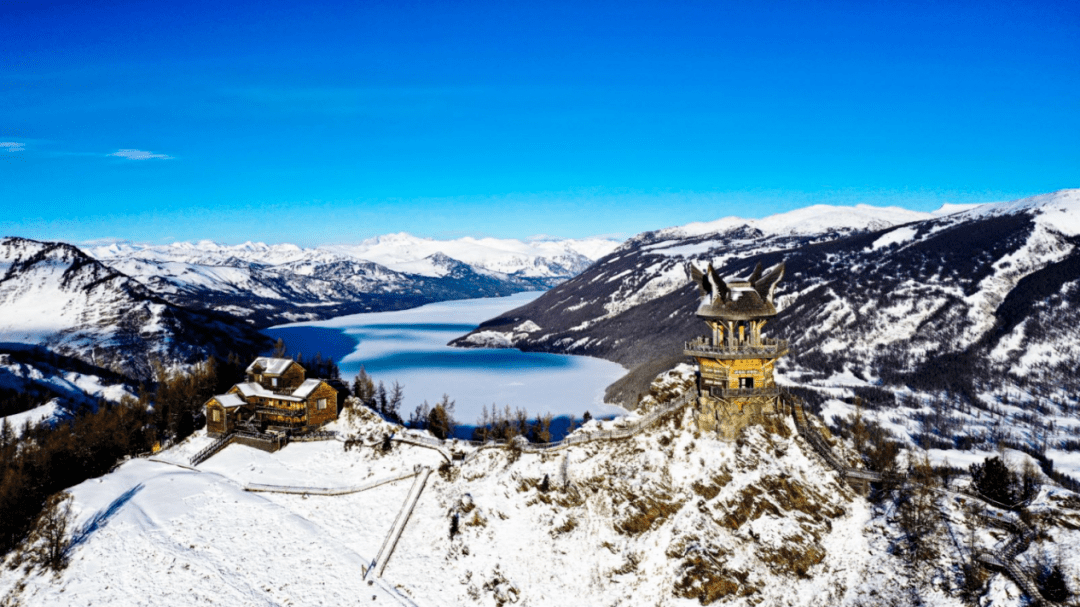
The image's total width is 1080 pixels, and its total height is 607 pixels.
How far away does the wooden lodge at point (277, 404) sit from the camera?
222ft

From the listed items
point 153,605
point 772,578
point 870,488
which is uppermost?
point 870,488

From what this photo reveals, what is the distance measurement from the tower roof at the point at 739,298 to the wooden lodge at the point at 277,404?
135 ft

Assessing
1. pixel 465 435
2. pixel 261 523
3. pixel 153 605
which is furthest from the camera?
pixel 465 435

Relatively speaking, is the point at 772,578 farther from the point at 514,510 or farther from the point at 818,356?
the point at 818,356

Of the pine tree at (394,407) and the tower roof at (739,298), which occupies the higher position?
the tower roof at (739,298)

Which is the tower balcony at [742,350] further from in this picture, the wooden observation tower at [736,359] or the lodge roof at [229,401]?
the lodge roof at [229,401]

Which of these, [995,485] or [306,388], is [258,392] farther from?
[995,485]

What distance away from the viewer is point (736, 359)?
46.1 metres

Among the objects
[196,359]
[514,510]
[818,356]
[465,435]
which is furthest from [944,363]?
[196,359]

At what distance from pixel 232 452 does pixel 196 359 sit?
15099 cm

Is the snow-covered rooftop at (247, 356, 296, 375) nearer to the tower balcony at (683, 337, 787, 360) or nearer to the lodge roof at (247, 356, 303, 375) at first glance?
the lodge roof at (247, 356, 303, 375)

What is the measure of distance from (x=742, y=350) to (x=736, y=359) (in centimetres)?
74

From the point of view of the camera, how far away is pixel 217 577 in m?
44.3

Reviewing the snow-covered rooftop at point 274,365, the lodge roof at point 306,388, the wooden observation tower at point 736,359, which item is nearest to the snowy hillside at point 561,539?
the wooden observation tower at point 736,359
